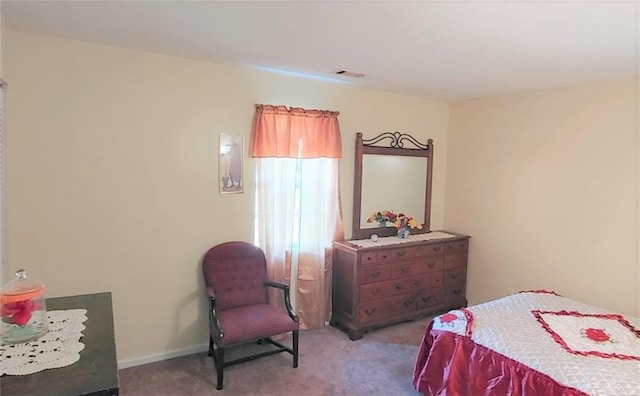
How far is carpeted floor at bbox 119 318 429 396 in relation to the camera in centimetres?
275

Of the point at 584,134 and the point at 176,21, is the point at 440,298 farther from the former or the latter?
the point at 176,21

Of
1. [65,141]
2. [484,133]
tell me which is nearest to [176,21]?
[65,141]

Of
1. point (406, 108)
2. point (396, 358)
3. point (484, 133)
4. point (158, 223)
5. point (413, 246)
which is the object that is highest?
point (406, 108)

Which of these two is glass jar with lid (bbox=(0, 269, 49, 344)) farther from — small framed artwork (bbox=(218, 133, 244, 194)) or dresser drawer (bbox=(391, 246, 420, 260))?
dresser drawer (bbox=(391, 246, 420, 260))

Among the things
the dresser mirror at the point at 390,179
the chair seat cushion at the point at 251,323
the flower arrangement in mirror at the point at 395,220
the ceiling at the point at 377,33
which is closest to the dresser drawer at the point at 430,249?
the flower arrangement in mirror at the point at 395,220

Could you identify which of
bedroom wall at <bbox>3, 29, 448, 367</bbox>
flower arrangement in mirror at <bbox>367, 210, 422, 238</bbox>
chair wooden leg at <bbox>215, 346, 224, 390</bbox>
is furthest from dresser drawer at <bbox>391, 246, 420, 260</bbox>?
chair wooden leg at <bbox>215, 346, 224, 390</bbox>

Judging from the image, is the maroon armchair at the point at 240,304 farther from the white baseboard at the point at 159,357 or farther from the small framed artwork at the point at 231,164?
the small framed artwork at the point at 231,164

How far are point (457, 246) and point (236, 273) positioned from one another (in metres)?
2.48

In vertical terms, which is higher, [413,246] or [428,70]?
[428,70]

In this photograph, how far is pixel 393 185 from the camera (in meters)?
4.26

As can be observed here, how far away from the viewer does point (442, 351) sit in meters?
2.57

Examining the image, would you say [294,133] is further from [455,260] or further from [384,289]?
[455,260]

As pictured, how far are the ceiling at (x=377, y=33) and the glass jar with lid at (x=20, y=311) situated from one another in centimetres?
144

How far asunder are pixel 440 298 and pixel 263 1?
352cm
